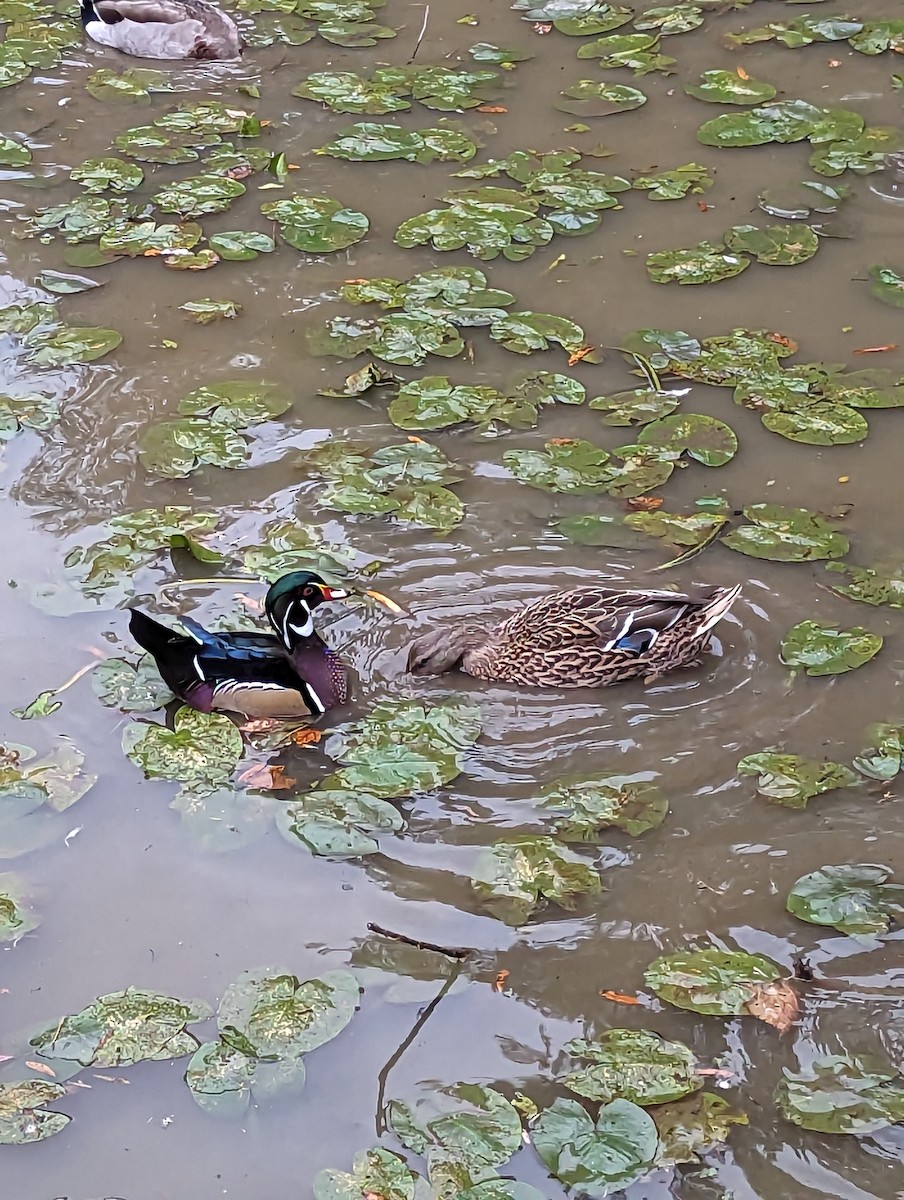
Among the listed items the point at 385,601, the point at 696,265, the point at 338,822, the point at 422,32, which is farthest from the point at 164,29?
the point at 338,822

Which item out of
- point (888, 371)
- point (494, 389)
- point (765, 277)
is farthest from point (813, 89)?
point (494, 389)

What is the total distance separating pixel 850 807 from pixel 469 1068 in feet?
4.85

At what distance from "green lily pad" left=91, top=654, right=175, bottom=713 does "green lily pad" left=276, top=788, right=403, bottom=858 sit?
0.74m

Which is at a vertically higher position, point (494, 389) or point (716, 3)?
point (716, 3)

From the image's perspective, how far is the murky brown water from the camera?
361 cm

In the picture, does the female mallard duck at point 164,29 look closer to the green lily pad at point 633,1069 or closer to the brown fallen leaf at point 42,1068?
the brown fallen leaf at point 42,1068

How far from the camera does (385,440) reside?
6.01m

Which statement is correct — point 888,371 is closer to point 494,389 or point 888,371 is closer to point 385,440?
point 494,389

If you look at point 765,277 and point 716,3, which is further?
point 716,3

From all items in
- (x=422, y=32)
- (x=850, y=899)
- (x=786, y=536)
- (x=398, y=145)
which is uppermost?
(x=422, y=32)

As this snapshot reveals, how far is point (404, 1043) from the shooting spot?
375cm

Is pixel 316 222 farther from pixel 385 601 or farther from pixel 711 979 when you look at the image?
pixel 711 979

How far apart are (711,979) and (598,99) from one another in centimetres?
611

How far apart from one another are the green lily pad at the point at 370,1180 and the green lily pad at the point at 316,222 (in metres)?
4.97
